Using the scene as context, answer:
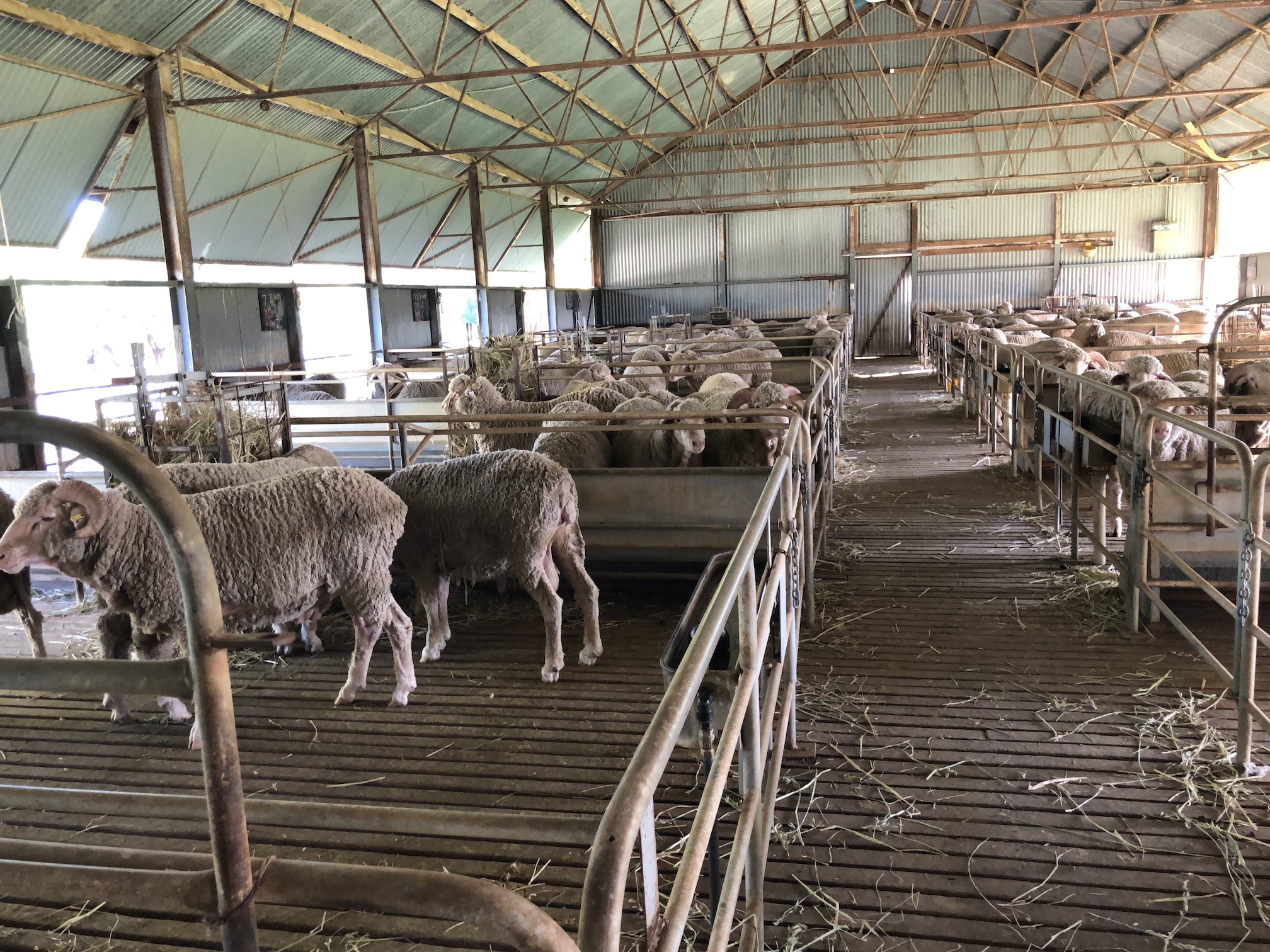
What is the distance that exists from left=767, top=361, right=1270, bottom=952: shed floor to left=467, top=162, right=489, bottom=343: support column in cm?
1785

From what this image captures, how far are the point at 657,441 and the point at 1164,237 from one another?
28.9 metres

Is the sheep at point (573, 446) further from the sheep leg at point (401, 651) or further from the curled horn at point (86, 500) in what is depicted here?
the curled horn at point (86, 500)

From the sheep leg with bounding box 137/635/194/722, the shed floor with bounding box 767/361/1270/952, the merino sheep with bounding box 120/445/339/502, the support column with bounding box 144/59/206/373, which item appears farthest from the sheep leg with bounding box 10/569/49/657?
the support column with bounding box 144/59/206/373

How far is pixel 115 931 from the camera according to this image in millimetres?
3217

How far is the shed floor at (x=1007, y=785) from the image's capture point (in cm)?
302

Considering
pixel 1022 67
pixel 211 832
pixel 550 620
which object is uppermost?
pixel 1022 67

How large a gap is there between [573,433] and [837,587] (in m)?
2.51

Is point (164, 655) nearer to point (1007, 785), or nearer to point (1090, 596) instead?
point (1007, 785)

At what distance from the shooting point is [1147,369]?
823 cm

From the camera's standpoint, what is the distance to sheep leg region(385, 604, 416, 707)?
199 inches

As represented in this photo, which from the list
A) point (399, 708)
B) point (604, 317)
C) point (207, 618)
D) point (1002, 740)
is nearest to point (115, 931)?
point (399, 708)

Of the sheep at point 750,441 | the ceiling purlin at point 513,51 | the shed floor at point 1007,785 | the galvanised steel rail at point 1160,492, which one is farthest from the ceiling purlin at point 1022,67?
the shed floor at point 1007,785

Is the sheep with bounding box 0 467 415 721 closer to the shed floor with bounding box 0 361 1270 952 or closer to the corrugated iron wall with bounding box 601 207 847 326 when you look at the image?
the shed floor with bounding box 0 361 1270 952

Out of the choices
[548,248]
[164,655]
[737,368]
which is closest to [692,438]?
Result: [164,655]
